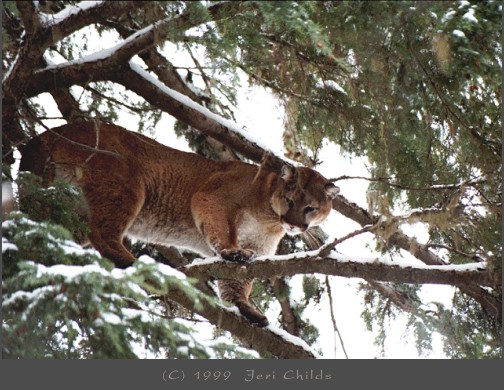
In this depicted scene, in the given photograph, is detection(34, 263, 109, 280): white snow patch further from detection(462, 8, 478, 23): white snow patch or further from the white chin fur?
the white chin fur

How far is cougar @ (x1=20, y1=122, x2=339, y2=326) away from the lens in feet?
17.6

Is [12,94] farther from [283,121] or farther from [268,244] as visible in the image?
[268,244]

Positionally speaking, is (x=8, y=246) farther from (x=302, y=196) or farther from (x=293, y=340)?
(x=302, y=196)

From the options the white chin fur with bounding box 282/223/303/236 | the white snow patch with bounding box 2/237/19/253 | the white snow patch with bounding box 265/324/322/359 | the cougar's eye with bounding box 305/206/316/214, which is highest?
the cougar's eye with bounding box 305/206/316/214

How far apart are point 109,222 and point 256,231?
149 centimetres

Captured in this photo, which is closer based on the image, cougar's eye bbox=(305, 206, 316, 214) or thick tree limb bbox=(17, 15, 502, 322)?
thick tree limb bbox=(17, 15, 502, 322)

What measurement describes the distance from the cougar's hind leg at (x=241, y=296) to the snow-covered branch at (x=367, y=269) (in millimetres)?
367

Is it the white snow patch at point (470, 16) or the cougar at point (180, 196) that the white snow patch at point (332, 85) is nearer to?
the cougar at point (180, 196)

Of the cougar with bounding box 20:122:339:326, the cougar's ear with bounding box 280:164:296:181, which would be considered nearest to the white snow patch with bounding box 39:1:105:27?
the cougar with bounding box 20:122:339:326

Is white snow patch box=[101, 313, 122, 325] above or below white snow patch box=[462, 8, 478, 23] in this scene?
below

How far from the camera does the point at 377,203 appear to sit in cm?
465

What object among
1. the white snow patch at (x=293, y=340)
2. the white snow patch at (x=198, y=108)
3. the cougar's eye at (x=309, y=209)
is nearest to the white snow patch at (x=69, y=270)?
the white snow patch at (x=293, y=340)

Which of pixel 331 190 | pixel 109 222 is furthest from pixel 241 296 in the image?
pixel 109 222

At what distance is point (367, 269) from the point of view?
4844 millimetres
